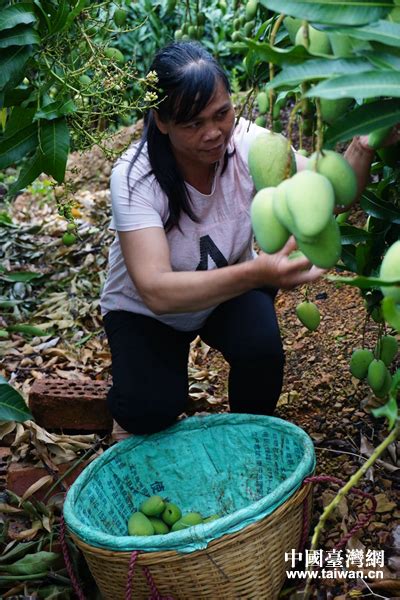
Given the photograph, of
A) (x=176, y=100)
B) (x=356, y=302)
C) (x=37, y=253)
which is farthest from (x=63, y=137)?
(x=37, y=253)

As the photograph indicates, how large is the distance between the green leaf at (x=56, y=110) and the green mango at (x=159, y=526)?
0.97 meters

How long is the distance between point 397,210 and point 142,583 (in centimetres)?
90

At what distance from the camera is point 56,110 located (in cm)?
166

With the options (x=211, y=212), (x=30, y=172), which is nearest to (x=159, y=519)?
(x=211, y=212)

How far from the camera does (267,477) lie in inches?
82.6

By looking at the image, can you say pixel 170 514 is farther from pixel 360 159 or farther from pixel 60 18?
pixel 60 18

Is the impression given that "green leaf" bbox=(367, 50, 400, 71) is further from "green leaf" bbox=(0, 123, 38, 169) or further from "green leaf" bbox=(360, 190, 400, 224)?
"green leaf" bbox=(0, 123, 38, 169)

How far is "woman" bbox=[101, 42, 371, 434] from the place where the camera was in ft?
5.71

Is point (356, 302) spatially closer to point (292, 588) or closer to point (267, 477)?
point (267, 477)

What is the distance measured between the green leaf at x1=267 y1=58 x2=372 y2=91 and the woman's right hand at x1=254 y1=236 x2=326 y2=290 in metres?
0.40

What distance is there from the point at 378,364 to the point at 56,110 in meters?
0.86

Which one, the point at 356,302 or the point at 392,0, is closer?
the point at 392,0

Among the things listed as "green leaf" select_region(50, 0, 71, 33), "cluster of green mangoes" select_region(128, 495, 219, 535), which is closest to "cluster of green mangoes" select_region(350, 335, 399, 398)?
"cluster of green mangoes" select_region(128, 495, 219, 535)

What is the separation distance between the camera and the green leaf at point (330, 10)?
0.92 m
